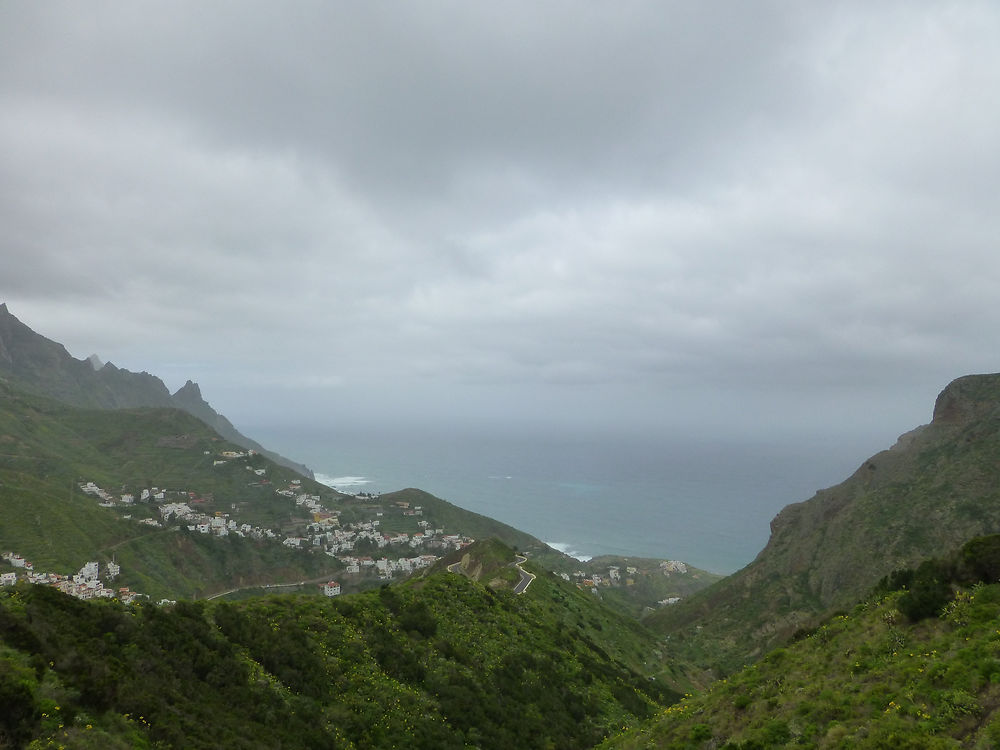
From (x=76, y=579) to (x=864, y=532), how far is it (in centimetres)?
Result: 10790

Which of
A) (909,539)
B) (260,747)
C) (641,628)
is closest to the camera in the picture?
(260,747)

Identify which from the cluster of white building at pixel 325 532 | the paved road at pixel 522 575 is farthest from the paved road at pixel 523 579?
the cluster of white building at pixel 325 532

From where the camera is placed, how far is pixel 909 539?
182 feet

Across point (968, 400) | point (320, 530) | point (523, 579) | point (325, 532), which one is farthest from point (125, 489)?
point (968, 400)

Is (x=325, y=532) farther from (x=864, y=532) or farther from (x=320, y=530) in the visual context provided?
(x=864, y=532)

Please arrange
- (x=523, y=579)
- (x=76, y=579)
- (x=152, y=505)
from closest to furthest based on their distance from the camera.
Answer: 1. (x=523, y=579)
2. (x=76, y=579)
3. (x=152, y=505)

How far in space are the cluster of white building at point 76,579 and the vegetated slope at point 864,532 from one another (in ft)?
253

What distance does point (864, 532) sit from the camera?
6159cm

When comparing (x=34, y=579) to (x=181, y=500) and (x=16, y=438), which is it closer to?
(x=181, y=500)

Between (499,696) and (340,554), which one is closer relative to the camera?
(499,696)

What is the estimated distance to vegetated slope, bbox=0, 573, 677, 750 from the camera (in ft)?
42.4

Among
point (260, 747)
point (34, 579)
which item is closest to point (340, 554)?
point (34, 579)

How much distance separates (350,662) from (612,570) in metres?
131

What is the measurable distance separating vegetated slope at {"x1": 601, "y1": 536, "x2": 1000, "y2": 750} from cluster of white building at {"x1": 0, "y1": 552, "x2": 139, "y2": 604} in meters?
76.1
